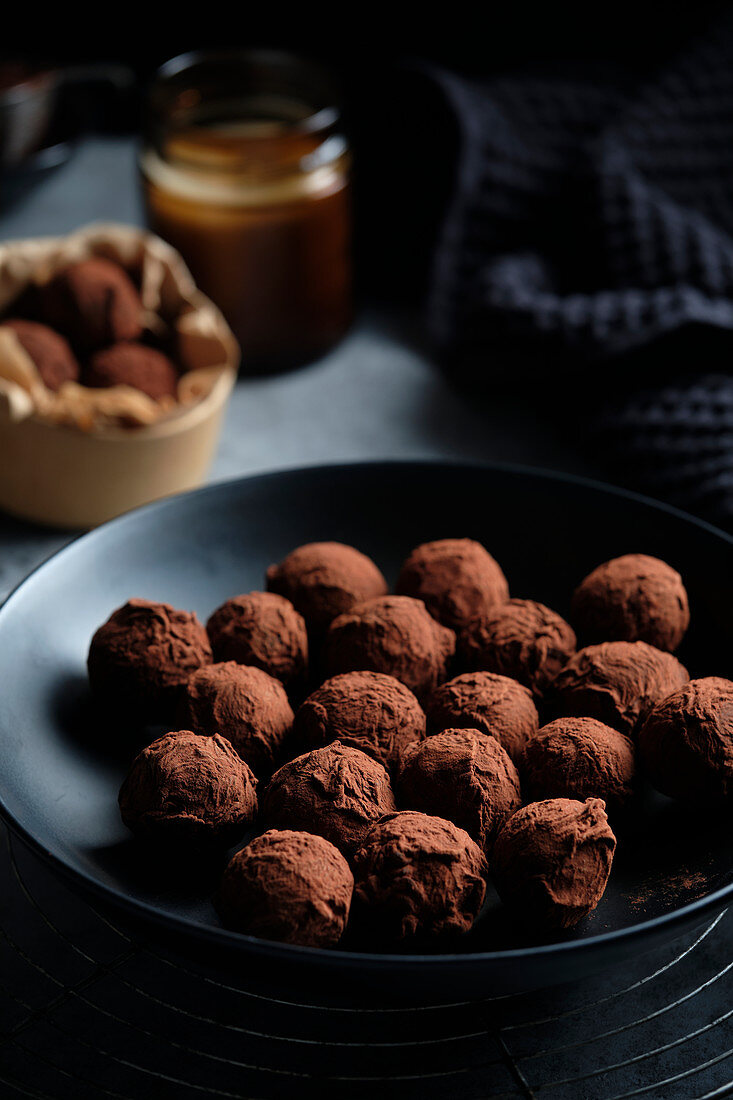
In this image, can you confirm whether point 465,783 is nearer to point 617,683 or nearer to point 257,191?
point 617,683

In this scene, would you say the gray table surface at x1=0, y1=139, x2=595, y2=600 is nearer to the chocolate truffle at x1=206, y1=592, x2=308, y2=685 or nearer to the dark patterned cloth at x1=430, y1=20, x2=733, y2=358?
the dark patterned cloth at x1=430, y1=20, x2=733, y2=358

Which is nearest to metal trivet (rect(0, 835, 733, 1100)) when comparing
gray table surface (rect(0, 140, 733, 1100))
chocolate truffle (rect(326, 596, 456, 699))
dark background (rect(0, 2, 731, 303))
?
→ gray table surface (rect(0, 140, 733, 1100))

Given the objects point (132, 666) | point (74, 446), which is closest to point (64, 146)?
point (74, 446)

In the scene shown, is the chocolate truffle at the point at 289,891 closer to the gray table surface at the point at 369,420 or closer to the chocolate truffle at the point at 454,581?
the chocolate truffle at the point at 454,581

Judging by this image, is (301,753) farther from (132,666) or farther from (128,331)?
(128,331)

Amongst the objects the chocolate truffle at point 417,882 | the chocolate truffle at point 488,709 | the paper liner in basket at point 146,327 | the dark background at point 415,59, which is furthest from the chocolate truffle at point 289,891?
the dark background at point 415,59

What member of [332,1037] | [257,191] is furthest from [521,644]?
[257,191]
